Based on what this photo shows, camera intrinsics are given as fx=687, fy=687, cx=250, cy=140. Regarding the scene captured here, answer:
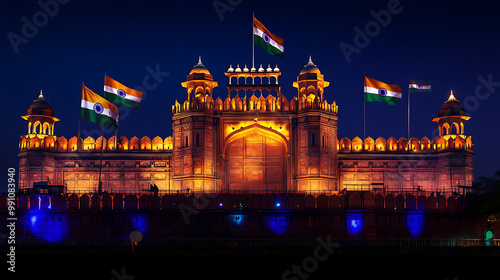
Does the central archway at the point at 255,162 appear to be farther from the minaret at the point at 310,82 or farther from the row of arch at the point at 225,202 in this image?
the row of arch at the point at 225,202

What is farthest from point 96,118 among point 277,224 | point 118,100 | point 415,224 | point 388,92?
point 415,224

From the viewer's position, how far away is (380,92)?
64.0m

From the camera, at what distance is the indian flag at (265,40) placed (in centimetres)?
6275

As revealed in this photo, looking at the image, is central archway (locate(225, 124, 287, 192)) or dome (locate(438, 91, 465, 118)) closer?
central archway (locate(225, 124, 287, 192))

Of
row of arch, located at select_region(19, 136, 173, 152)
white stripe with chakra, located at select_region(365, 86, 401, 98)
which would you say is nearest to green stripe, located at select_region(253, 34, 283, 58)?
white stripe with chakra, located at select_region(365, 86, 401, 98)

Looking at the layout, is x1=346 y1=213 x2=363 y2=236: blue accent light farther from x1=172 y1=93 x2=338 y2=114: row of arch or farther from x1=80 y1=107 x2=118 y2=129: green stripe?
x1=80 y1=107 x2=118 y2=129: green stripe

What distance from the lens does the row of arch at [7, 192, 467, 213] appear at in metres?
54.0

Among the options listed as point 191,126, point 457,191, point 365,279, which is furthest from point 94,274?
point 457,191

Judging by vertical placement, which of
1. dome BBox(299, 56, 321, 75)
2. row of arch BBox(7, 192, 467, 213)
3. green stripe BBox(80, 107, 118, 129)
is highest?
dome BBox(299, 56, 321, 75)

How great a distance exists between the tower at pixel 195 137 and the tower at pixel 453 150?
73.2 feet

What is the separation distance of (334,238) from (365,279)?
13.8m

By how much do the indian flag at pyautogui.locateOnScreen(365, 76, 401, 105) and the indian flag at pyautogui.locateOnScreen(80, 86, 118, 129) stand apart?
2336cm

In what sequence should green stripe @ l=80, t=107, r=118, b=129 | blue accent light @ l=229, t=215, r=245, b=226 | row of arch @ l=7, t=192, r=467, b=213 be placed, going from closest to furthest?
blue accent light @ l=229, t=215, r=245, b=226
row of arch @ l=7, t=192, r=467, b=213
green stripe @ l=80, t=107, r=118, b=129

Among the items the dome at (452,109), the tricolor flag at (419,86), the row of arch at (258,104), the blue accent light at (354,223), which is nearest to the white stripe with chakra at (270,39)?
the row of arch at (258,104)
